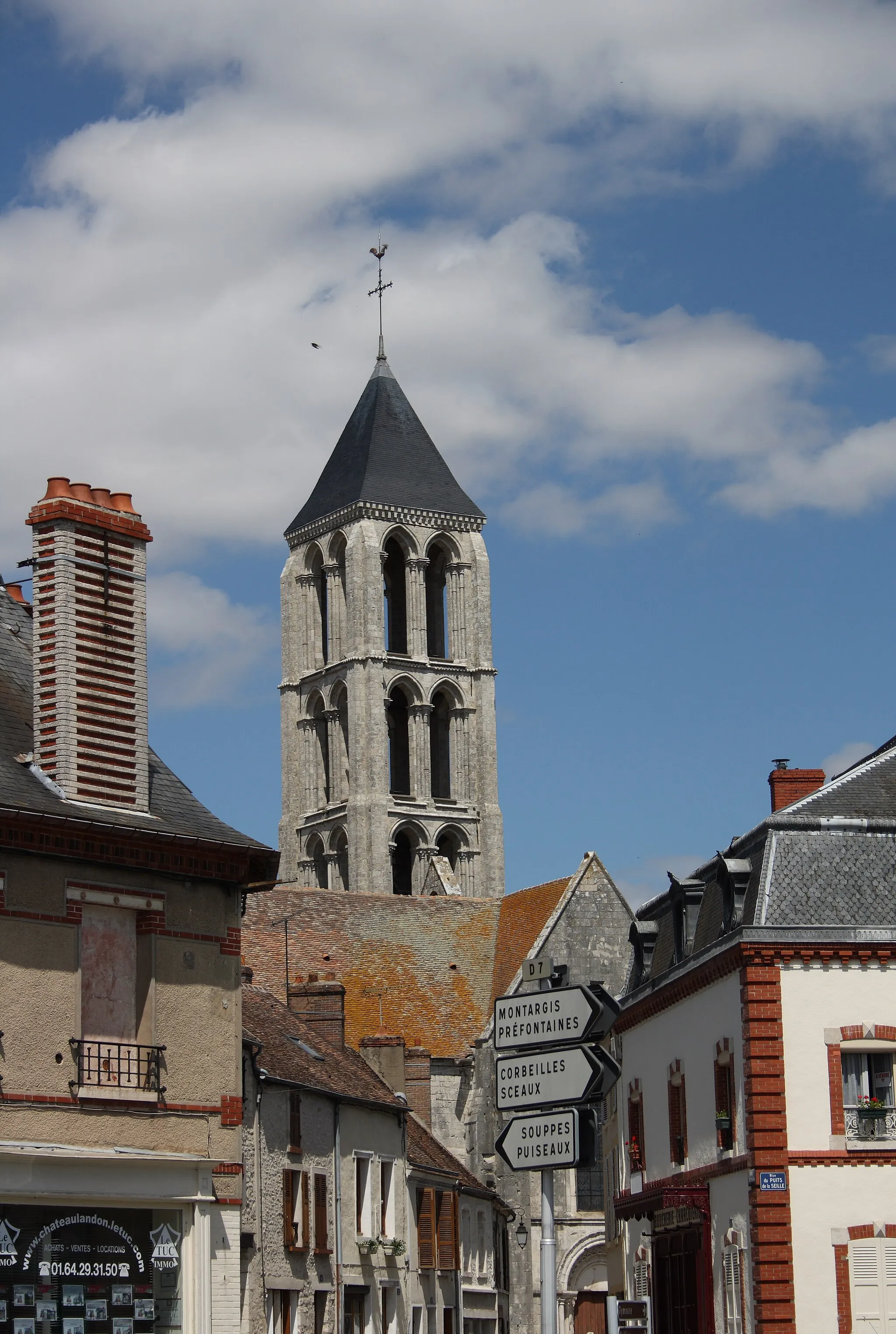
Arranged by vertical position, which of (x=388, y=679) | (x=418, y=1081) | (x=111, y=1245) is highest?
(x=388, y=679)

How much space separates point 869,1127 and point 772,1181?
1.30 m

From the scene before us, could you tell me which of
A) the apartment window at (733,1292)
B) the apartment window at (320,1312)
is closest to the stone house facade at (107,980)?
the apartment window at (733,1292)

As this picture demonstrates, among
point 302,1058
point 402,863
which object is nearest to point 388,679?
point 402,863

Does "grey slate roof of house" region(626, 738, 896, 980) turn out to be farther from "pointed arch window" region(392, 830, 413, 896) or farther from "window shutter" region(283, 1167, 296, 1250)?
"pointed arch window" region(392, 830, 413, 896)

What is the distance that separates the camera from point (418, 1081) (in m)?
46.6

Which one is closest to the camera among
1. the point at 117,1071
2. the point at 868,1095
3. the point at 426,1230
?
the point at 117,1071

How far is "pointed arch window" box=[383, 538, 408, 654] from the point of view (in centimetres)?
7788

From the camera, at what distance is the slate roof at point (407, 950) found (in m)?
53.6

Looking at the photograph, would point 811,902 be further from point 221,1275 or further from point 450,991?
point 450,991

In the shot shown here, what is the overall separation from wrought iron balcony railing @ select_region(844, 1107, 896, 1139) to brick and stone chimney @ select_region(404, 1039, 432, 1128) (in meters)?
21.5

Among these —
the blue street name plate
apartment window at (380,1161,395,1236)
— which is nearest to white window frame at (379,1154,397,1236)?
apartment window at (380,1161,395,1236)

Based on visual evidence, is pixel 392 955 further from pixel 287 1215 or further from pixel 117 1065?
pixel 117 1065

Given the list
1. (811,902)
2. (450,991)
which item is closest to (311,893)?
(450,991)

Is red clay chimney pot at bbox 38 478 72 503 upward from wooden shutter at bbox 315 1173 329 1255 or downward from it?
upward
